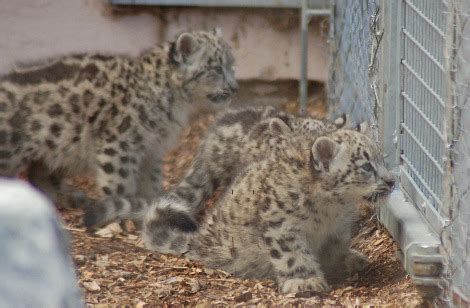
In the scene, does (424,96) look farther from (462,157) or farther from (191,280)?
(191,280)

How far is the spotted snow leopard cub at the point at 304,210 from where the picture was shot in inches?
243

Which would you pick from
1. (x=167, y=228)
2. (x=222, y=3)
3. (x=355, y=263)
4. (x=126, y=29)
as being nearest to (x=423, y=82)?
(x=355, y=263)

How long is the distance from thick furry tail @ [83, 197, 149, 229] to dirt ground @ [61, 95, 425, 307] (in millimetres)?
80

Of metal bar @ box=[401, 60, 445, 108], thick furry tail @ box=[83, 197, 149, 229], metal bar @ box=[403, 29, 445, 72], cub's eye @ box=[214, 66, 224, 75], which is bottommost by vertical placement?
thick furry tail @ box=[83, 197, 149, 229]

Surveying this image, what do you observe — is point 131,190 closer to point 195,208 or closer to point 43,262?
point 195,208

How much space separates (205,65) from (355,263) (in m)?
2.34

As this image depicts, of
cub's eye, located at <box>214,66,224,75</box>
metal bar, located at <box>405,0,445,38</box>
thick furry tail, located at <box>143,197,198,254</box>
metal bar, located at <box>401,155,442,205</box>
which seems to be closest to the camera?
metal bar, located at <box>405,0,445,38</box>

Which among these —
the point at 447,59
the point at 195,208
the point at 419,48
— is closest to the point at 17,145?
the point at 195,208

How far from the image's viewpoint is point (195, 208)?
7.71 metres

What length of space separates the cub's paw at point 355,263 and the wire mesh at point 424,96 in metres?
0.52

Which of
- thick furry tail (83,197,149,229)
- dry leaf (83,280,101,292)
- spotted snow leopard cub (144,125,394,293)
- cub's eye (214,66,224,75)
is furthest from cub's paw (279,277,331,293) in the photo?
cub's eye (214,66,224,75)

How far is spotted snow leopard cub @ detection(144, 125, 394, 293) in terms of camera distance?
6164 millimetres

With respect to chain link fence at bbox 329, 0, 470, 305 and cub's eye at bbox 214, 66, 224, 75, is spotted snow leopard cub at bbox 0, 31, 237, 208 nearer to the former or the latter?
cub's eye at bbox 214, 66, 224, 75

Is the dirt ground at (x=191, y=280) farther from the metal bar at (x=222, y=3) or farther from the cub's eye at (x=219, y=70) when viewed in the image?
the metal bar at (x=222, y=3)
